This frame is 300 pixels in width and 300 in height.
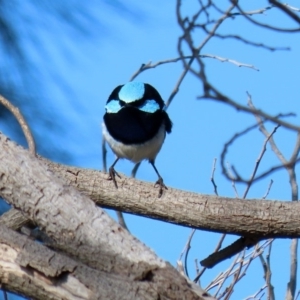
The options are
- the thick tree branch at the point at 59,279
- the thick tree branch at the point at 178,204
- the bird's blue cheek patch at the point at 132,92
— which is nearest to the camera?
the thick tree branch at the point at 59,279

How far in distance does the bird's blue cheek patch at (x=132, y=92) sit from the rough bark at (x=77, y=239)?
102cm

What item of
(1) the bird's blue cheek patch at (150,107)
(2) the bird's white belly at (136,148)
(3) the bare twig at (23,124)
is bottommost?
(3) the bare twig at (23,124)

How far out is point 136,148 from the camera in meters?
2.48

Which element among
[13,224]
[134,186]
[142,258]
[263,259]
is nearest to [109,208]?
[134,186]

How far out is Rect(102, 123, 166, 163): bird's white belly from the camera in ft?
8.14

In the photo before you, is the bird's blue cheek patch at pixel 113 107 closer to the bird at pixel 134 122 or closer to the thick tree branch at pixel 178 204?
the bird at pixel 134 122

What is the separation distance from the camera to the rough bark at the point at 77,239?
1.22m

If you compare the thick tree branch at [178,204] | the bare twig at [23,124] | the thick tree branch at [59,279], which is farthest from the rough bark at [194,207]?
the thick tree branch at [59,279]

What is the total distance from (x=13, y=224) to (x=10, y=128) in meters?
0.23

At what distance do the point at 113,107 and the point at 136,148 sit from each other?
0.16 meters

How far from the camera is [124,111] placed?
8.25 feet

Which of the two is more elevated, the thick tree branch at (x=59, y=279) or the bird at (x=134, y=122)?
the bird at (x=134, y=122)

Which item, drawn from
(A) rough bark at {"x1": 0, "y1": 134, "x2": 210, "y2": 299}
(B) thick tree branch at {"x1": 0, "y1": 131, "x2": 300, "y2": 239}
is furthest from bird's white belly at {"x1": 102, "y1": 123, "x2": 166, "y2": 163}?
(A) rough bark at {"x1": 0, "y1": 134, "x2": 210, "y2": 299}

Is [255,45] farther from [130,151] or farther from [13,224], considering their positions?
[130,151]
